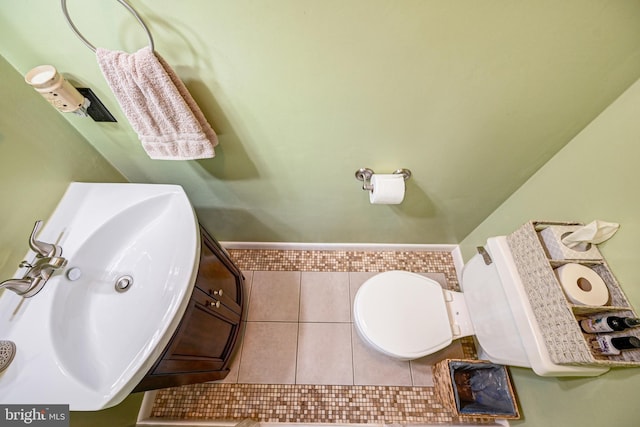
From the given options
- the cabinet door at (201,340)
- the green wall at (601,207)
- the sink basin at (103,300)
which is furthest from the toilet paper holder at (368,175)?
the cabinet door at (201,340)

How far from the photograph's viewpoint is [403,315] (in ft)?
3.77

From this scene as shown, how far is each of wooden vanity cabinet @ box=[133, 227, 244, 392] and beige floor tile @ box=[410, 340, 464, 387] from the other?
1.08m

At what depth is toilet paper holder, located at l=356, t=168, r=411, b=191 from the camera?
1.04 m

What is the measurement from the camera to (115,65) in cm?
63

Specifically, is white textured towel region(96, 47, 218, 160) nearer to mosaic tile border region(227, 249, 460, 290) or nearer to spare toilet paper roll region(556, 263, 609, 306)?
mosaic tile border region(227, 249, 460, 290)

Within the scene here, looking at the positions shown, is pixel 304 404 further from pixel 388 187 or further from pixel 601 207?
pixel 601 207

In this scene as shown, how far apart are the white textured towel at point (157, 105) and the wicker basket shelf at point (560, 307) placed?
119 centimetres

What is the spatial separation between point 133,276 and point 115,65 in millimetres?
675

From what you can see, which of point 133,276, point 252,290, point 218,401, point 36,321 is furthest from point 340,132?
point 218,401

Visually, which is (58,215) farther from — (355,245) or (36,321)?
(355,245)

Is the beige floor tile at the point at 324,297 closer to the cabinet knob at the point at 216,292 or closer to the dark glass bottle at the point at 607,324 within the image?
the cabinet knob at the point at 216,292

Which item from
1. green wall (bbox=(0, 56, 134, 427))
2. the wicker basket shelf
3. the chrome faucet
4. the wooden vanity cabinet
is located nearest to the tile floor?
the wooden vanity cabinet

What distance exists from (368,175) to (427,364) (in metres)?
1.20

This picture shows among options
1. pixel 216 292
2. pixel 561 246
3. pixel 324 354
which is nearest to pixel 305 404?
pixel 324 354
